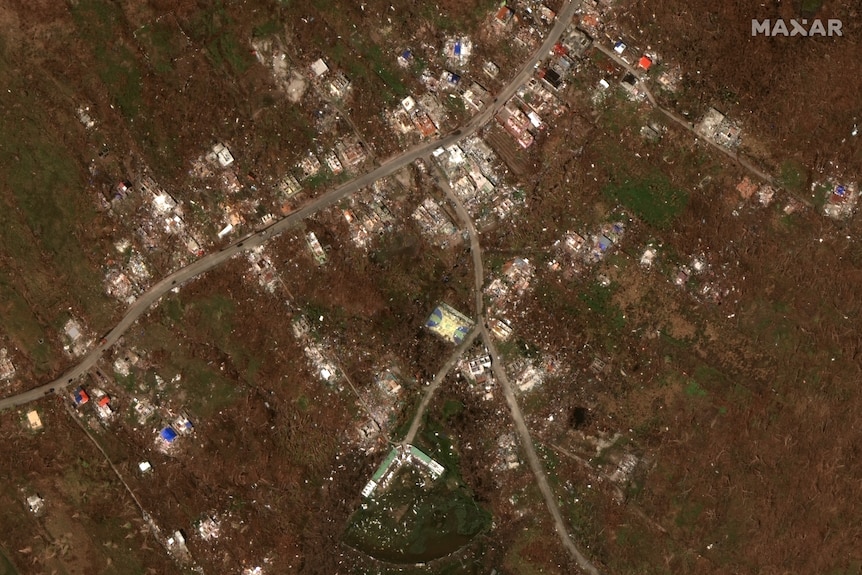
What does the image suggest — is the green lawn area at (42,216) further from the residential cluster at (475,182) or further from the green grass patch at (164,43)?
the residential cluster at (475,182)

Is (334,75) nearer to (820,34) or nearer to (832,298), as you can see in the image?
(820,34)

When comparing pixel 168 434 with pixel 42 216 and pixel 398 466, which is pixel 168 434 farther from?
pixel 42 216

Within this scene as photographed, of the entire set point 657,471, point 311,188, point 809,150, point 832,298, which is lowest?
point 657,471

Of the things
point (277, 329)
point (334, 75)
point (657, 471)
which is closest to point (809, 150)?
point (657, 471)

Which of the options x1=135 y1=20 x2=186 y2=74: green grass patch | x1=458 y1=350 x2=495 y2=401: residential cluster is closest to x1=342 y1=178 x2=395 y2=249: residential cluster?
x1=458 y1=350 x2=495 y2=401: residential cluster

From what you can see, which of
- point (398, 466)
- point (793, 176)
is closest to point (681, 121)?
point (793, 176)

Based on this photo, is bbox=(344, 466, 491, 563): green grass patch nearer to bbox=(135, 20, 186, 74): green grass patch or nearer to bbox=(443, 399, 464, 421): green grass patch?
bbox=(443, 399, 464, 421): green grass patch

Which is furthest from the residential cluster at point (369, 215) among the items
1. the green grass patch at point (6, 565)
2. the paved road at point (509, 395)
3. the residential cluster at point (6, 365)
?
the green grass patch at point (6, 565)
